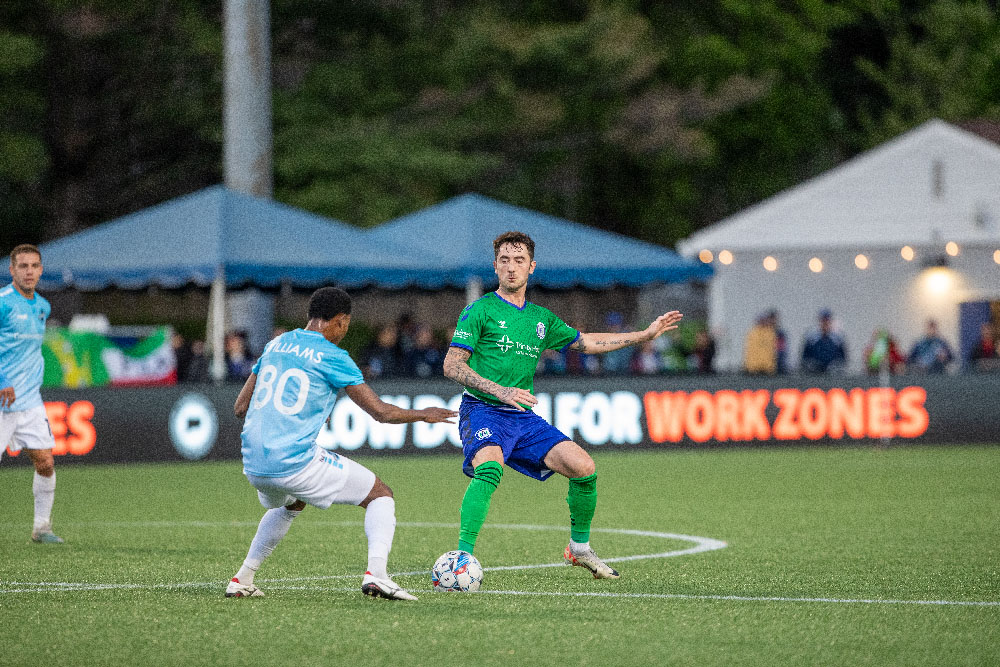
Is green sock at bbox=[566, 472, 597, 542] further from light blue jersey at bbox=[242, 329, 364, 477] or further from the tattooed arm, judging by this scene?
light blue jersey at bbox=[242, 329, 364, 477]

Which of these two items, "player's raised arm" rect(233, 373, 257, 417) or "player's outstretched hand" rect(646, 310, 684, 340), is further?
"player's outstretched hand" rect(646, 310, 684, 340)

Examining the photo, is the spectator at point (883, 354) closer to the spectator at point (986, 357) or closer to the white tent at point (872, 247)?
the spectator at point (986, 357)

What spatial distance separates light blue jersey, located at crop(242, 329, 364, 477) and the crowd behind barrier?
13.8 metres

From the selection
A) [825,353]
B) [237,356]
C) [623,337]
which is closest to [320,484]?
[623,337]

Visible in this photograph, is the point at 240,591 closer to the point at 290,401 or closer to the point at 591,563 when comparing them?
the point at 290,401

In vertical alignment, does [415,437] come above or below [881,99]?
below

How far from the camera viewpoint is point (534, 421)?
9.85 m

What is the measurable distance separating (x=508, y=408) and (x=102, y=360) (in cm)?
1610

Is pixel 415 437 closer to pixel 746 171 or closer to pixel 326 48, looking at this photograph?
pixel 326 48

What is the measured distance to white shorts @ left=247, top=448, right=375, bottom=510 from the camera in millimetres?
8461

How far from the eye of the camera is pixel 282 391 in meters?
8.47

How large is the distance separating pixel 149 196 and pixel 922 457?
81.1ft

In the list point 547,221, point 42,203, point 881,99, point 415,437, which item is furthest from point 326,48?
point 881,99

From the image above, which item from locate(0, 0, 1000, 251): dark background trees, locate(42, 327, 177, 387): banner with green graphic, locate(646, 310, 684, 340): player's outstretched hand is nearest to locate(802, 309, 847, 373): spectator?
A: locate(42, 327, 177, 387): banner with green graphic
